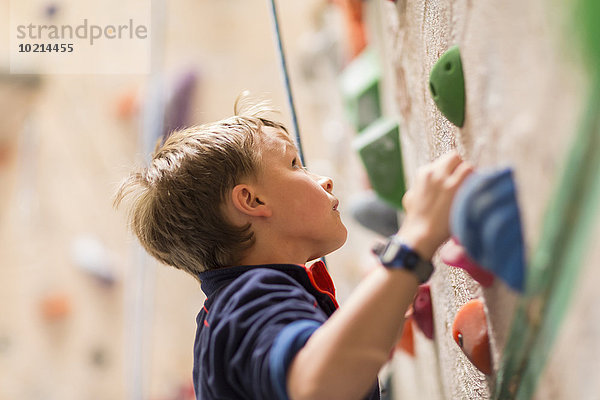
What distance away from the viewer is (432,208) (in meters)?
0.36

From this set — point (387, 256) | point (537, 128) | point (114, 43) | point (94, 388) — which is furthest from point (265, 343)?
point (94, 388)

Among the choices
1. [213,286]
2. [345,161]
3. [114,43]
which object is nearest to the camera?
[213,286]

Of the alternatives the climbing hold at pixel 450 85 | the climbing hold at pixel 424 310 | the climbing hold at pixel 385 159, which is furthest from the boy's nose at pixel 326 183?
the climbing hold at pixel 385 159

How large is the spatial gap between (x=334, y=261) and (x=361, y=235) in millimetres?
242

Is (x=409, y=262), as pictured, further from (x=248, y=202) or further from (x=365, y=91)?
(x=365, y=91)

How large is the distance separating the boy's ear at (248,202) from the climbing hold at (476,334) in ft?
0.54

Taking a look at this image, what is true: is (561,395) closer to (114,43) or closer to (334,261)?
(114,43)

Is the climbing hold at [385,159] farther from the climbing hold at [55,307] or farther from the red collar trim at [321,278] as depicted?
the climbing hold at [55,307]

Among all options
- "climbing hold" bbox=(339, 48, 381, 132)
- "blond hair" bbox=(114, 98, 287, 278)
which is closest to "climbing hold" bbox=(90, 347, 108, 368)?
"climbing hold" bbox=(339, 48, 381, 132)

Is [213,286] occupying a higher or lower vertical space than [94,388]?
higher

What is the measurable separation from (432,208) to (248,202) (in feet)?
0.52

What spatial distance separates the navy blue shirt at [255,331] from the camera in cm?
36

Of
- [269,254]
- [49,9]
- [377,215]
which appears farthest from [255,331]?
[49,9]

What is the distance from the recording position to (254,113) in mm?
532
